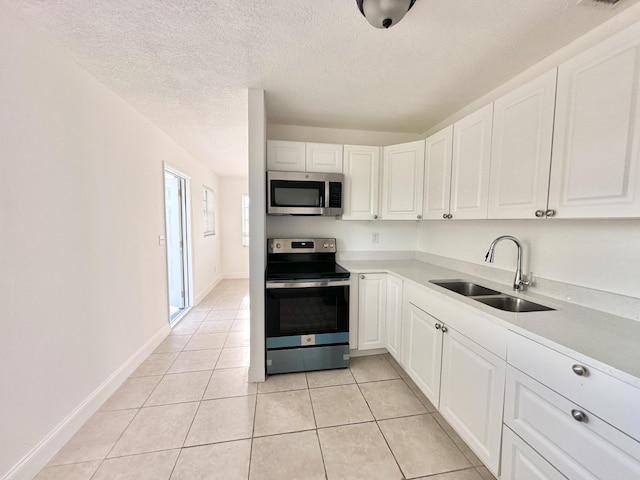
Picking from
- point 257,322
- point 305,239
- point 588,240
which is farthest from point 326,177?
point 588,240

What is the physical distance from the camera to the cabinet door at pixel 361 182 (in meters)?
2.59

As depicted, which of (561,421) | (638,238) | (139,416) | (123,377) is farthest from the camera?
(123,377)

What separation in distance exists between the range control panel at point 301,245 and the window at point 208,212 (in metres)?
2.64

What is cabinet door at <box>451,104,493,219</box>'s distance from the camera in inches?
67.9

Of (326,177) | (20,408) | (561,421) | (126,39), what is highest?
(126,39)

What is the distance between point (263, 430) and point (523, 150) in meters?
2.35

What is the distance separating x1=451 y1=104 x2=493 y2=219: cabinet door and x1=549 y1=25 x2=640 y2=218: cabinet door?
1.46ft

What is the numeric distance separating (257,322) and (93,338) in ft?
3.76

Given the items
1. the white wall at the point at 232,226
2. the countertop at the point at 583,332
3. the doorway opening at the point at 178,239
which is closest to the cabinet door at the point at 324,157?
the countertop at the point at 583,332

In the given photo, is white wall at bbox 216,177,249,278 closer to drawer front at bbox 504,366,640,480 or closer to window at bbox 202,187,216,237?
window at bbox 202,187,216,237

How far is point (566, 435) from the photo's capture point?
0.93m

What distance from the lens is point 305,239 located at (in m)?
2.66

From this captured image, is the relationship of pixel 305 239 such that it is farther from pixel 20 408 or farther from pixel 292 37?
pixel 20 408

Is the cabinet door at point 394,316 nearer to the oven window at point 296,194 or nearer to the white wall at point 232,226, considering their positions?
the oven window at point 296,194
